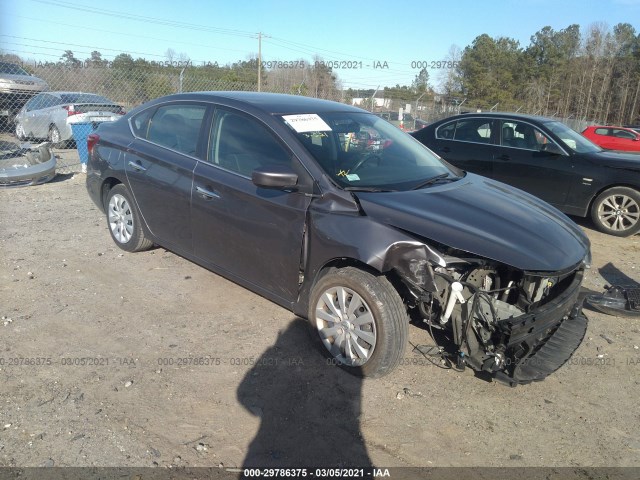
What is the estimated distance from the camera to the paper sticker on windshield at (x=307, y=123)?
3681 millimetres

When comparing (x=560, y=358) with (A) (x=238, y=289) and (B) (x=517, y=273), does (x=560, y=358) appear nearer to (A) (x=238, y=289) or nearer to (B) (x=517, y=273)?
(B) (x=517, y=273)

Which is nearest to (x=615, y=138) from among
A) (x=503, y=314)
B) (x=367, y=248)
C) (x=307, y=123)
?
(x=307, y=123)

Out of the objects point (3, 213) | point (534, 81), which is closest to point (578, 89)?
point (534, 81)

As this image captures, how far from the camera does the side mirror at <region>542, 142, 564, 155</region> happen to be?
23.2 feet

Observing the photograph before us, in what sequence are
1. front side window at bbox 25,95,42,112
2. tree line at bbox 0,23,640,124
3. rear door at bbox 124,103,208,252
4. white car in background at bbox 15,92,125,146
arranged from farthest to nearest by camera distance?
tree line at bbox 0,23,640,124 < front side window at bbox 25,95,42,112 < white car in background at bbox 15,92,125,146 < rear door at bbox 124,103,208,252

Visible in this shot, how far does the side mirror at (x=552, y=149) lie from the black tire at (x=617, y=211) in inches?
33.1

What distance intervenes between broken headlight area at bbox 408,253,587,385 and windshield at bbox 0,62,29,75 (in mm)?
14237

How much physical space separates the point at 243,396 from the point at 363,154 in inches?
78.1

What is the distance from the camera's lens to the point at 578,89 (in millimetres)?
55062

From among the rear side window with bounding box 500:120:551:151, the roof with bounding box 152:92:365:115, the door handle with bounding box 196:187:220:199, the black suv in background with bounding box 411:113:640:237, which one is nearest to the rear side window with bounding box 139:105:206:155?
the roof with bounding box 152:92:365:115

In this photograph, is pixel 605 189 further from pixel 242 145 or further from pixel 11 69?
pixel 11 69

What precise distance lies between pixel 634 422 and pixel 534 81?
5585cm

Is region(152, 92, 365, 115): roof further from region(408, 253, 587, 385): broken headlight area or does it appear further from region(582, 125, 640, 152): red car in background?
region(582, 125, 640, 152): red car in background

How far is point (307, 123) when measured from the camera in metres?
3.77
